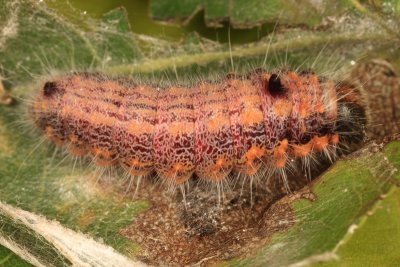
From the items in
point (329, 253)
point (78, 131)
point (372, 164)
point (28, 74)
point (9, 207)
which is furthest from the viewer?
point (28, 74)

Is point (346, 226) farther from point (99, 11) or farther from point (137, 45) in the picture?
point (99, 11)

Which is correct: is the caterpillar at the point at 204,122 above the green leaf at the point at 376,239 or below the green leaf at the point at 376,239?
above

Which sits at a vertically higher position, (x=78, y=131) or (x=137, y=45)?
(x=137, y=45)

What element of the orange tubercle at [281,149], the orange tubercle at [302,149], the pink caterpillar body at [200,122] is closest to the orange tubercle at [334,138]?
the pink caterpillar body at [200,122]

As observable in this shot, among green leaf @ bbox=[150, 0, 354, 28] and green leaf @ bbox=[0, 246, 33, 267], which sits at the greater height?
green leaf @ bbox=[150, 0, 354, 28]

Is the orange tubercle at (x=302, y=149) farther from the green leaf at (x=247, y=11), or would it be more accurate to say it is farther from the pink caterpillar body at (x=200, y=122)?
the green leaf at (x=247, y=11)

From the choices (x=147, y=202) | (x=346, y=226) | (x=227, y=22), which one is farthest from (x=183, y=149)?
(x=346, y=226)

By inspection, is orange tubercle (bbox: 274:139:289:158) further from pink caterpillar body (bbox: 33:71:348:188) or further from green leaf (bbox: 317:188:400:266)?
green leaf (bbox: 317:188:400:266)

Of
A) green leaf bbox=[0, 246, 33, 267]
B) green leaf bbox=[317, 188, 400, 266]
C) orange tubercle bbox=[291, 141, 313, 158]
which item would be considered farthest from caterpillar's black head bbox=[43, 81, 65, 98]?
green leaf bbox=[317, 188, 400, 266]
